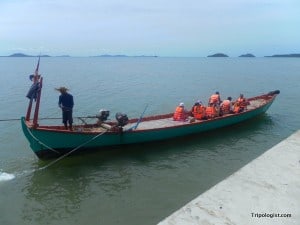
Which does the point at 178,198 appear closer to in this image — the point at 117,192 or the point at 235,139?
the point at 117,192

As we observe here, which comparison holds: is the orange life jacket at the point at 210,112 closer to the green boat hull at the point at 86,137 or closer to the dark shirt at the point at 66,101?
the green boat hull at the point at 86,137

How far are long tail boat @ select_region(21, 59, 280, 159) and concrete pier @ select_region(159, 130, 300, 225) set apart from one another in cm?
827

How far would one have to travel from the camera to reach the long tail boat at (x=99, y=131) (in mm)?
13648

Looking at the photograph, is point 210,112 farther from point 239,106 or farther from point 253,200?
point 253,200

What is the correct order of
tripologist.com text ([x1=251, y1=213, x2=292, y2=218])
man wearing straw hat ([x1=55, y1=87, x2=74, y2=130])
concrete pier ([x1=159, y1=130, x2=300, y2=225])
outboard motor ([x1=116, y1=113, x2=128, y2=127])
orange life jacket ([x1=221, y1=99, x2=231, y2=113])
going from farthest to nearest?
orange life jacket ([x1=221, y1=99, x2=231, y2=113])
outboard motor ([x1=116, y1=113, x2=128, y2=127])
man wearing straw hat ([x1=55, y1=87, x2=74, y2=130])
tripologist.com text ([x1=251, y1=213, x2=292, y2=218])
concrete pier ([x1=159, y1=130, x2=300, y2=225])

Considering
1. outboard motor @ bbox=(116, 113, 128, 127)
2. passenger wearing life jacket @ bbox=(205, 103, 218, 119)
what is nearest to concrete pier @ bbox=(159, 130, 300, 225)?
outboard motor @ bbox=(116, 113, 128, 127)

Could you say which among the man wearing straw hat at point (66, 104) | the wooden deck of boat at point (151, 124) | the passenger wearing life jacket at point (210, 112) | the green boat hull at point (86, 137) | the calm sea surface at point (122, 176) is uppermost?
the man wearing straw hat at point (66, 104)

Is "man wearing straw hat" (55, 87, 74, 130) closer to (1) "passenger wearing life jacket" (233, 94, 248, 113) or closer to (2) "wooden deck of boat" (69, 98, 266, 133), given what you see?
(2) "wooden deck of boat" (69, 98, 266, 133)

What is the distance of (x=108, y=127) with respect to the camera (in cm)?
1530

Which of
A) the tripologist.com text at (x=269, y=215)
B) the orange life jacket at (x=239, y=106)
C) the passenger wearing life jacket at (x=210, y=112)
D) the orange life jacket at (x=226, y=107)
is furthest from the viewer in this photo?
the orange life jacket at (x=239, y=106)

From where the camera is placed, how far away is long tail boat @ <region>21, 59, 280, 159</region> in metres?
13.6

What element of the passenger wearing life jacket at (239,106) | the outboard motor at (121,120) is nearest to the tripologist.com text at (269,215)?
the outboard motor at (121,120)

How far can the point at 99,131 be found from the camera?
15.0 meters

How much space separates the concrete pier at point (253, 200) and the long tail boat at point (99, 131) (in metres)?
8.27
